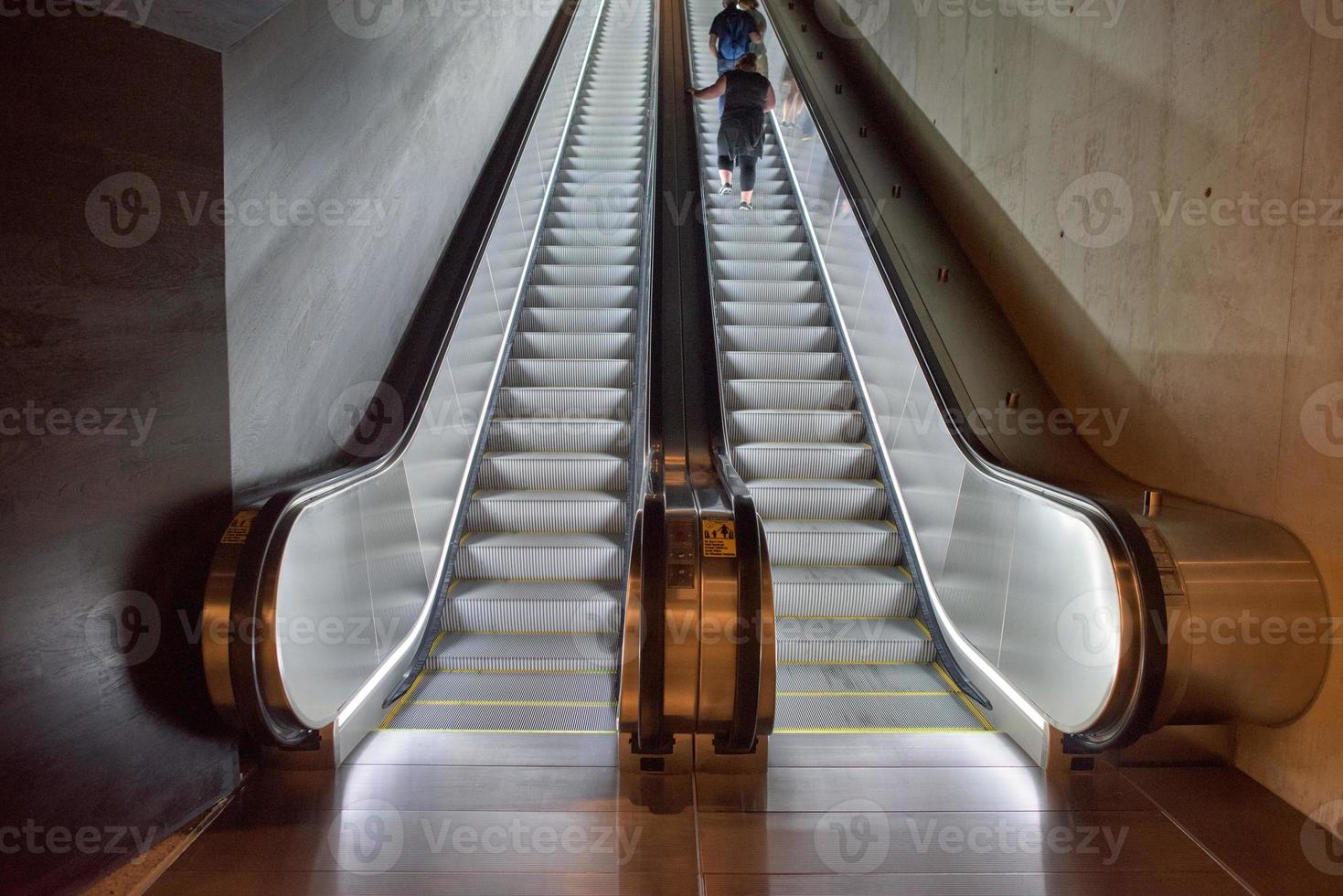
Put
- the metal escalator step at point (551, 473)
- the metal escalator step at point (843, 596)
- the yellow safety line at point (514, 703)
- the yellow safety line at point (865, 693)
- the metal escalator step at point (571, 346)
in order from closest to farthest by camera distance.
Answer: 1. the yellow safety line at point (514, 703)
2. the yellow safety line at point (865, 693)
3. the metal escalator step at point (843, 596)
4. the metal escalator step at point (551, 473)
5. the metal escalator step at point (571, 346)

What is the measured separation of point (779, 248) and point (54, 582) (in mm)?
5369

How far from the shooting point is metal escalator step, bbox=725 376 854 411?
486cm

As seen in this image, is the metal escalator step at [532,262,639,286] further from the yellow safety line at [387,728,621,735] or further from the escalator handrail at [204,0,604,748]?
the yellow safety line at [387,728,621,735]

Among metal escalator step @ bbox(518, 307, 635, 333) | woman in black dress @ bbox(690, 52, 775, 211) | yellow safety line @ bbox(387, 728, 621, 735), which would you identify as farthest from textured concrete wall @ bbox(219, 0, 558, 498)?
woman in black dress @ bbox(690, 52, 775, 211)

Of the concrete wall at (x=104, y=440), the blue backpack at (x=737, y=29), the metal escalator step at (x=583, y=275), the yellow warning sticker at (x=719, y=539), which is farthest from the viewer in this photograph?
the blue backpack at (x=737, y=29)

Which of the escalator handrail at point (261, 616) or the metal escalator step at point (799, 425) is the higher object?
the metal escalator step at point (799, 425)

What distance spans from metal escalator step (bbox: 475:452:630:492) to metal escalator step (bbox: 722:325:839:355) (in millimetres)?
1460

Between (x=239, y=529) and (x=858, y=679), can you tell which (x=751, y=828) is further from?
(x=239, y=529)

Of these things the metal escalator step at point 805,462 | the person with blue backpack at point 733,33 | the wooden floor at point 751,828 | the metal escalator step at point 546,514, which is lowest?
the wooden floor at point 751,828

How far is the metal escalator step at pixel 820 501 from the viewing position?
4180mm

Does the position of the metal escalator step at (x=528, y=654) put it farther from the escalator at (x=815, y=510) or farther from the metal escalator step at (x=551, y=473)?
the metal escalator step at (x=551, y=473)

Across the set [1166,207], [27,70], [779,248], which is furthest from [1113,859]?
[779,248]

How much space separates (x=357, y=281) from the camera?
371 cm

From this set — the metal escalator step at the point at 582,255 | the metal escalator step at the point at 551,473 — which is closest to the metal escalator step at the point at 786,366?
the metal escalator step at the point at 551,473
